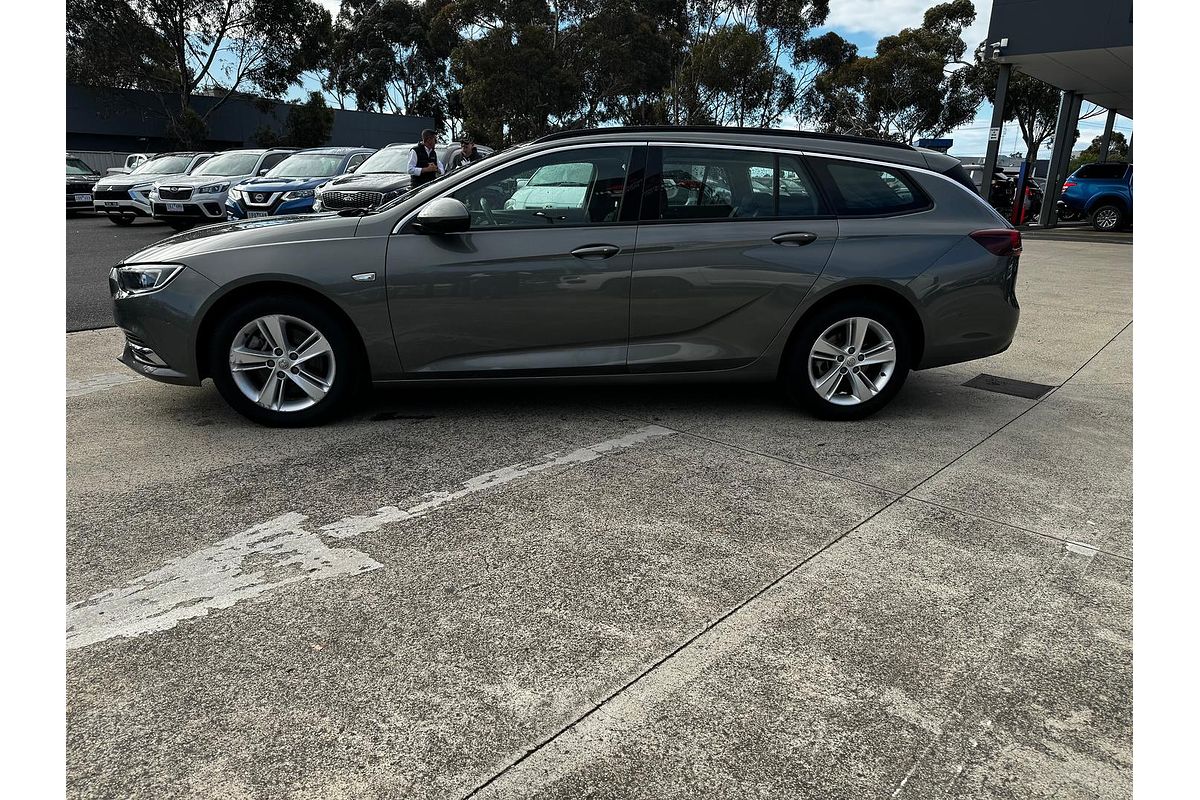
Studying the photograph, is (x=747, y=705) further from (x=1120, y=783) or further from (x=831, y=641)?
(x=1120, y=783)

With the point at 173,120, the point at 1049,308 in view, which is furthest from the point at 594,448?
the point at 173,120

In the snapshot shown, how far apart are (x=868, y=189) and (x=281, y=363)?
3.48m

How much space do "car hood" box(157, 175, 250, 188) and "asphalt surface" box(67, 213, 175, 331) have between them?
1179 mm

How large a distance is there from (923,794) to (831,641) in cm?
66

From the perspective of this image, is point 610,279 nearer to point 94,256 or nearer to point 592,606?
point 592,606

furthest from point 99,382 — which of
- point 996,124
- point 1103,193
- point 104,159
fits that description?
point 104,159

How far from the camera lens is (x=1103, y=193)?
22.6 m

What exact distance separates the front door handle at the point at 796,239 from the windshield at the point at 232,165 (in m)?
16.0

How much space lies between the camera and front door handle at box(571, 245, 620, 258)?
15.1ft

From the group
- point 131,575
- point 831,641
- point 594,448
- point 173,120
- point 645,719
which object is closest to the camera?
point 645,719

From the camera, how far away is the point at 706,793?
2086 millimetres

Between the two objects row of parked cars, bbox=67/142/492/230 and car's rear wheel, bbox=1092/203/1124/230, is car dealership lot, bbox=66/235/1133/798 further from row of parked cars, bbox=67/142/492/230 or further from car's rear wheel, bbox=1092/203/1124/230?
car's rear wheel, bbox=1092/203/1124/230

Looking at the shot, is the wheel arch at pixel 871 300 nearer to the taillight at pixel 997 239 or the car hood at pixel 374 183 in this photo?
the taillight at pixel 997 239

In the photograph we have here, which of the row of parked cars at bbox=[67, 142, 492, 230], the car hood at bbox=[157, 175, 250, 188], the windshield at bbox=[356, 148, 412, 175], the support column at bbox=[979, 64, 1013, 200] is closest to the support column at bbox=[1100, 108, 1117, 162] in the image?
the support column at bbox=[979, 64, 1013, 200]
